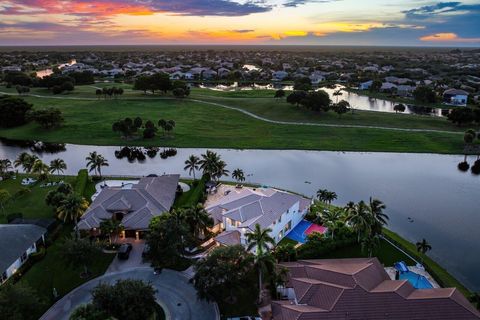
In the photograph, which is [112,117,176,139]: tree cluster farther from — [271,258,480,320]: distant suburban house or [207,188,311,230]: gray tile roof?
[271,258,480,320]: distant suburban house

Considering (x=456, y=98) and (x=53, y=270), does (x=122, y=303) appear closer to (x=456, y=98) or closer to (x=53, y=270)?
(x=53, y=270)

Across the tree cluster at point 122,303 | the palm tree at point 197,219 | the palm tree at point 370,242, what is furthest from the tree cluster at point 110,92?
the palm tree at point 370,242

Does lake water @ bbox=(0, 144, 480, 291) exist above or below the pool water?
above

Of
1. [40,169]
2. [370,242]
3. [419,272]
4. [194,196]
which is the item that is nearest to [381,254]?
[370,242]

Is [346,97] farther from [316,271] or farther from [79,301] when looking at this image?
[79,301]

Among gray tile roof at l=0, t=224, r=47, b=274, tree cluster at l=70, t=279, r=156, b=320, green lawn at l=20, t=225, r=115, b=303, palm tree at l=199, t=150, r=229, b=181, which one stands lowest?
green lawn at l=20, t=225, r=115, b=303

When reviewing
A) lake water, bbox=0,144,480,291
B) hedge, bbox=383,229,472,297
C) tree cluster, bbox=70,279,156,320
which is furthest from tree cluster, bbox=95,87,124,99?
tree cluster, bbox=70,279,156,320

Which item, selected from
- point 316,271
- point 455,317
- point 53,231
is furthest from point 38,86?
point 455,317
